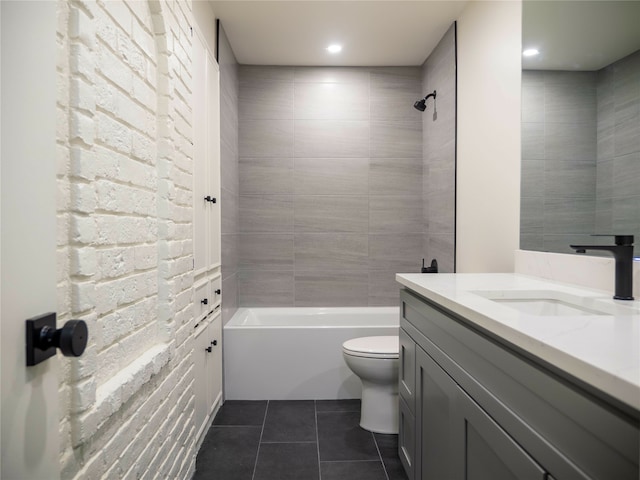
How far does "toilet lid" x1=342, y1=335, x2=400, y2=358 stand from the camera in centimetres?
223

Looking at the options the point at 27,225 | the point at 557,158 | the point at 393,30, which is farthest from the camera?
the point at 393,30

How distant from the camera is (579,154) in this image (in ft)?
5.13

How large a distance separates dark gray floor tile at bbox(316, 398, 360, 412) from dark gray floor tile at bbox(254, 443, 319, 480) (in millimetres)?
473

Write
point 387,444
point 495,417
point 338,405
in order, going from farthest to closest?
point 338,405 < point 387,444 < point 495,417

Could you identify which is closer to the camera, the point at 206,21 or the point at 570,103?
the point at 570,103

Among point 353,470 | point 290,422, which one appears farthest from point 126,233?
point 290,422

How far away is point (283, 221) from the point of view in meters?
3.49

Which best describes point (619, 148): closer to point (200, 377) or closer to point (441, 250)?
Answer: point (441, 250)

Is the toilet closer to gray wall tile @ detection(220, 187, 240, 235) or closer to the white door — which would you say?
gray wall tile @ detection(220, 187, 240, 235)

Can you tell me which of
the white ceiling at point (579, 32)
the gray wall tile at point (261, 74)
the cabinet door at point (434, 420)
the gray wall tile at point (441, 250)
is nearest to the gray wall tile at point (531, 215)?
the white ceiling at point (579, 32)

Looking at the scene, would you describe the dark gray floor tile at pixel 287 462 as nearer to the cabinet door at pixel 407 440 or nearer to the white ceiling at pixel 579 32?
the cabinet door at pixel 407 440

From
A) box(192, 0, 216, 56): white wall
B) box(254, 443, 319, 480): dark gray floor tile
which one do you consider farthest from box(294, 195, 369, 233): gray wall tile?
box(254, 443, 319, 480): dark gray floor tile

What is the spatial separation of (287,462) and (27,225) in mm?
1780

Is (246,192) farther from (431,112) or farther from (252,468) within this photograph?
(252,468)
